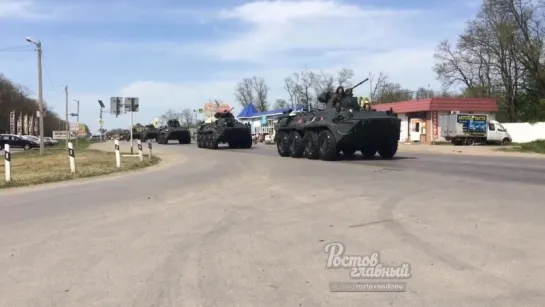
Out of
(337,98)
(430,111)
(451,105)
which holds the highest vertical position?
(451,105)

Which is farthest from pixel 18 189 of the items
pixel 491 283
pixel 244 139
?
pixel 244 139

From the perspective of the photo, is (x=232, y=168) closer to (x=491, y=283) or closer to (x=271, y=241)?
(x=271, y=241)

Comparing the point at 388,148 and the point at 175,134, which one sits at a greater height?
the point at 175,134

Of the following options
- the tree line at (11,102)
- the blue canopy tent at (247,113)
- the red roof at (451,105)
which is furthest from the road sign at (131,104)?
the tree line at (11,102)

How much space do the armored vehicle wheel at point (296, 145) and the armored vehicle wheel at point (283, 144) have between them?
510 millimetres

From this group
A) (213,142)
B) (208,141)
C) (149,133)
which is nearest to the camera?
(213,142)

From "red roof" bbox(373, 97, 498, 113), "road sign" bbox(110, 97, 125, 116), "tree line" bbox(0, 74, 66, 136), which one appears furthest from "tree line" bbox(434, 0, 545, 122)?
"tree line" bbox(0, 74, 66, 136)

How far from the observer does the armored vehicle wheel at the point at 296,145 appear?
82.2 feet

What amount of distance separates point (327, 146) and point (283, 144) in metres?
5.04

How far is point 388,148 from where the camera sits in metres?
23.1

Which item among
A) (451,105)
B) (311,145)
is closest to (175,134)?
(451,105)

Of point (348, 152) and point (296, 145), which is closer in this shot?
point (348, 152)

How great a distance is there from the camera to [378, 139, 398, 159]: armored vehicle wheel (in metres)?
22.8

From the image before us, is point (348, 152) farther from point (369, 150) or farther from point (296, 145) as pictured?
point (296, 145)
